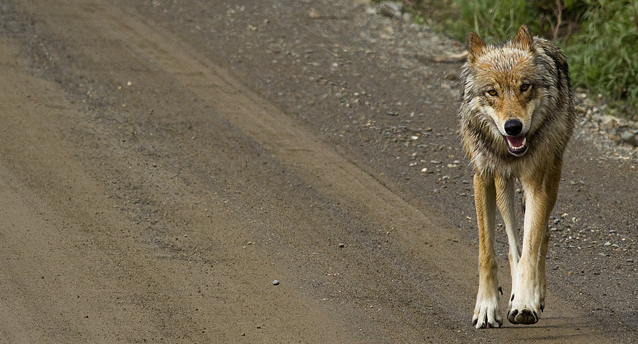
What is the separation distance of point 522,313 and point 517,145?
1.12m

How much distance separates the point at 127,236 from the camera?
595 cm

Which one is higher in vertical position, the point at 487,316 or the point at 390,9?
the point at 390,9

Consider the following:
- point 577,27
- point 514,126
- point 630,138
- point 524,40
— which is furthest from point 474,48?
point 577,27

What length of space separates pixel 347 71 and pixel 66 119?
389cm

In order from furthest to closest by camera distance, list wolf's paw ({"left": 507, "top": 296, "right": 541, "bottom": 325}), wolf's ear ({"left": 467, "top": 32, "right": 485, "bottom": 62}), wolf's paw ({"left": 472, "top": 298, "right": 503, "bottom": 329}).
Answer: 1. wolf's ear ({"left": 467, "top": 32, "right": 485, "bottom": 62})
2. wolf's paw ({"left": 472, "top": 298, "right": 503, "bottom": 329})
3. wolf's paw ({"left": 507, "top": 296, "right": 541, "bottom": 325})

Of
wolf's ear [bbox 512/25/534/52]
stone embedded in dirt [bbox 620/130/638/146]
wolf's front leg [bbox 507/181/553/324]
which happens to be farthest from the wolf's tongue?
stone embedded in dirt [bbox 620/130/638/146]

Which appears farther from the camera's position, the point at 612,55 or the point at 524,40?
the point at 612,55

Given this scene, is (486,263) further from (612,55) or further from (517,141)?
(612,55)

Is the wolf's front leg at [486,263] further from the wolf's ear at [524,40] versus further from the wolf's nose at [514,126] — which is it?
the wolf's ear at [524,40]

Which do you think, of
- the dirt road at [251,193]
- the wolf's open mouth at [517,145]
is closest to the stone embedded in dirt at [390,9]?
the dirt road at [251,193]

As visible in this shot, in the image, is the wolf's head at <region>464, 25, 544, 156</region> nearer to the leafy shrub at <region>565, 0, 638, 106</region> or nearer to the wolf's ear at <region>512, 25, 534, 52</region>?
the wolf's ear at <region>512, 25, 534, 52</region>

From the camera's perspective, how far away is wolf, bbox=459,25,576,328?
482cm

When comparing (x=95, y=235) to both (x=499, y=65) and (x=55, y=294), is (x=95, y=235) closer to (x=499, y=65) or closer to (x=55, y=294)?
(x=55, y=294)

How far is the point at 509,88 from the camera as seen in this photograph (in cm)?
486
